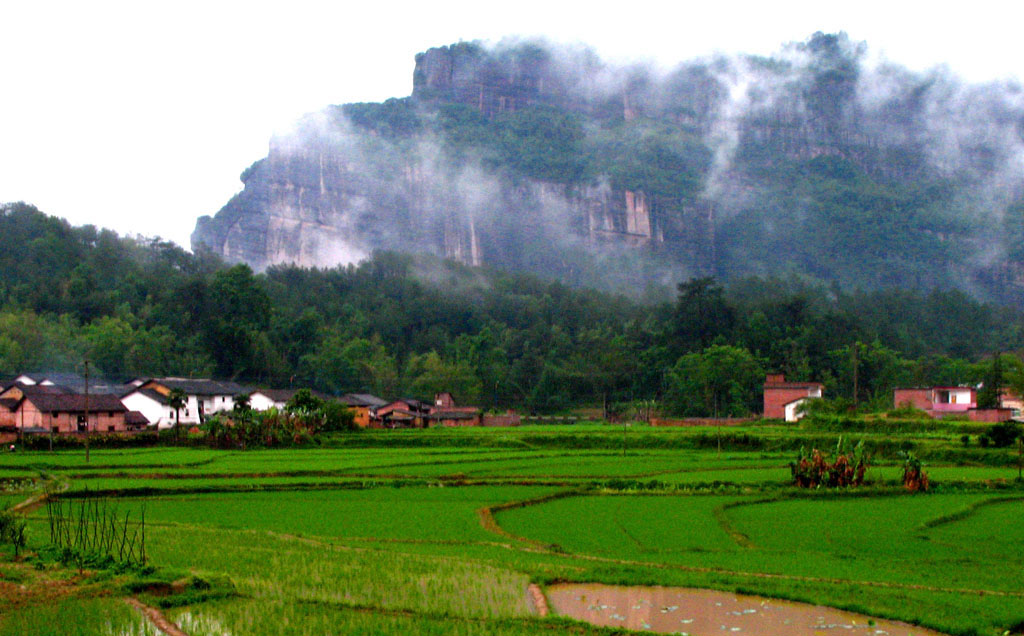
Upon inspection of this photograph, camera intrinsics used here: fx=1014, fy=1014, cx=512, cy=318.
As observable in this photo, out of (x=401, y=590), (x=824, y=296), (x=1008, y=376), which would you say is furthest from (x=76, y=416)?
(x=824, y=296)

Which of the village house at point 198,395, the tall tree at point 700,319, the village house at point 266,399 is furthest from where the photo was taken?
the tall tree at point 700,319

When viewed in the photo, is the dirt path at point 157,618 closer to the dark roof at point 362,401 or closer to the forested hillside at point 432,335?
the dark roof at point 362,401

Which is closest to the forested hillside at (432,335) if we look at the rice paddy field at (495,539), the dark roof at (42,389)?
the dark roof at (42,389)

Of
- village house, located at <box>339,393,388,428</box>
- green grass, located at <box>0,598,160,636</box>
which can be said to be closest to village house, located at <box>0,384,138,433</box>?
village house, located at <box>339,393,388,428</box>

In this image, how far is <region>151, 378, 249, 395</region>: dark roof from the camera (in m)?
77.7

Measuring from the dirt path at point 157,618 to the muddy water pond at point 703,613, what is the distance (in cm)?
543

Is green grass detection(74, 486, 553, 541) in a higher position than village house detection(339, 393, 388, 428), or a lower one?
lower

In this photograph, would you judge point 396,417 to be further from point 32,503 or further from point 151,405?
point 32,503

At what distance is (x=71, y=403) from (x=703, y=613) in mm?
59982

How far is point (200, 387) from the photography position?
262ft

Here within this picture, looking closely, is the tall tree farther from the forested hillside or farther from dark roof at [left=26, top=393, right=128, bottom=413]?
dark roof at [left=26, top=393, right=128, bottom=413]

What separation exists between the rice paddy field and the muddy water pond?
0.91 ft

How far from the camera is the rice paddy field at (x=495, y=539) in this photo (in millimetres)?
14664

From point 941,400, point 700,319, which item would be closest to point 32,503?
point 941,400
